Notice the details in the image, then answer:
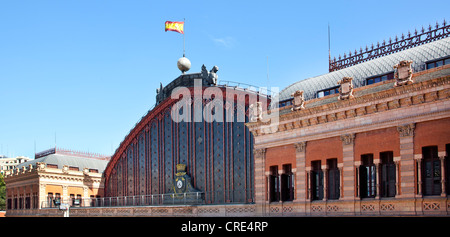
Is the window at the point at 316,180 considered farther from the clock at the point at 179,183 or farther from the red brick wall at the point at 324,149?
the clock at the point at 179,183

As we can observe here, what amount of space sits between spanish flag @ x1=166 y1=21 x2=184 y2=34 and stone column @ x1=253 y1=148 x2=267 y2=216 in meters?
21.3

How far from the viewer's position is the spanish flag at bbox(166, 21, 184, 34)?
5372cm

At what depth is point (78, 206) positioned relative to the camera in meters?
62.8

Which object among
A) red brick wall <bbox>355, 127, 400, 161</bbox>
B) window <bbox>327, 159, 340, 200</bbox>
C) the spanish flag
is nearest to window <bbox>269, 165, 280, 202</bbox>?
window <bbox>327, 159, 340, 200</bbox>

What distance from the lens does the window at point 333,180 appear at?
106ft

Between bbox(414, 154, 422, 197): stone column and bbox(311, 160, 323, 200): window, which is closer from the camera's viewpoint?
bbox(414, 154, 422, 197): stone column

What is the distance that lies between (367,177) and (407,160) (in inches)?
131

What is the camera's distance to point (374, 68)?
115ft

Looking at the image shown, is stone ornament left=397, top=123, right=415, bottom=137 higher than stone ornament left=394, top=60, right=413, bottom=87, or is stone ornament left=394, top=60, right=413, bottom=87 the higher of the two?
stone ornament left=394, top=60, right=413, bottom=87

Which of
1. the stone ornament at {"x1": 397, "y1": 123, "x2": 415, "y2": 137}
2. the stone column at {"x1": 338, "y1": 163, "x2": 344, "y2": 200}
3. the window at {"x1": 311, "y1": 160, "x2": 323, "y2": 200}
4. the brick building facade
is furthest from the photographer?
the window at {"x1": 311, "y1": 160, "x2": 323, "y2": 200}

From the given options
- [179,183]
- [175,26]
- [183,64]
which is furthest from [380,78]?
[175,26]

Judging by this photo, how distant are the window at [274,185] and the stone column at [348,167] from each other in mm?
6578

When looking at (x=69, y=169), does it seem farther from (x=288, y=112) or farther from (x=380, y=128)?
(x=380, y=128)

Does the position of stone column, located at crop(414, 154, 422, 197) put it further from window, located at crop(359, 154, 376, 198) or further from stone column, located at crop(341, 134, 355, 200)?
stone column, located at crop(341, 134, 355, 200)
